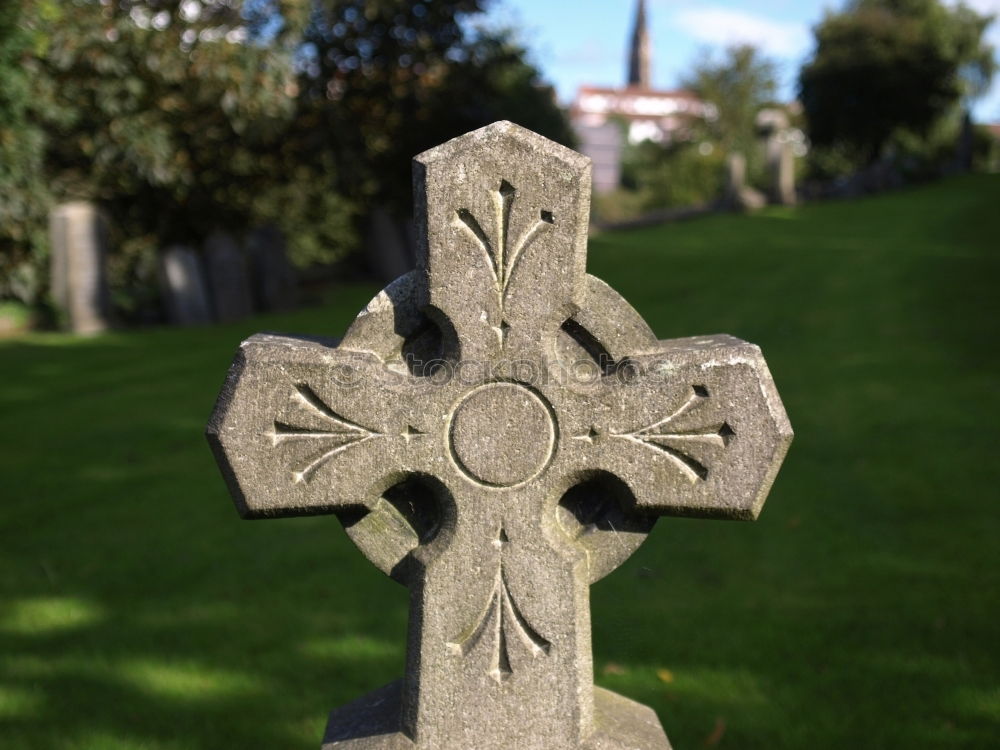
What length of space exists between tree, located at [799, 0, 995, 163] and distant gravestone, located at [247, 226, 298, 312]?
78.0 ft

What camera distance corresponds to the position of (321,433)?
8.54ft

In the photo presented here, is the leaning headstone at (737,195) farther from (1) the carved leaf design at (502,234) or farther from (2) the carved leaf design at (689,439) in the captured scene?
(1) the carved leaf design at (502,234)

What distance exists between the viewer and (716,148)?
50.4 m

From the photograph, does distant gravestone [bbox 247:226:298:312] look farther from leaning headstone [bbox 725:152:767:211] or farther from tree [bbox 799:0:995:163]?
tree [bbox 799:0:995:163]

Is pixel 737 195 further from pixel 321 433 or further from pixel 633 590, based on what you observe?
pixel 321 433

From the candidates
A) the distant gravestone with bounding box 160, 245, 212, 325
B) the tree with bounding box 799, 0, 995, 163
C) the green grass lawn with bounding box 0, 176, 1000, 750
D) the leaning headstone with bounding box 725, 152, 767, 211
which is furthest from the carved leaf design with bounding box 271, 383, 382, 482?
the tree with bounding box 799, 0, 995, 163

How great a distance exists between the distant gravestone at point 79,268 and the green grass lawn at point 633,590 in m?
3.30

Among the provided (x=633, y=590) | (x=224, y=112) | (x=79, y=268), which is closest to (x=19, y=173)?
(x=79, y=268)

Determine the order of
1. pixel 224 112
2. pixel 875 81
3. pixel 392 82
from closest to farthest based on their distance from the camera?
pixel 224 112 < pixel 392 82 < pixel 875 81

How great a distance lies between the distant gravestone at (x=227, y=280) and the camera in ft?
44.0

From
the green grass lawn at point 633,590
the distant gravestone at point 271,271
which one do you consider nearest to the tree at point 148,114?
the distant gravestone at point 271,271

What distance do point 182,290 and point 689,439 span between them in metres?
11.6

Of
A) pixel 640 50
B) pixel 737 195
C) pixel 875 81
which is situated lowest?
pixel 640 50

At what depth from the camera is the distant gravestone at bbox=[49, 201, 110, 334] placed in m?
12.4
